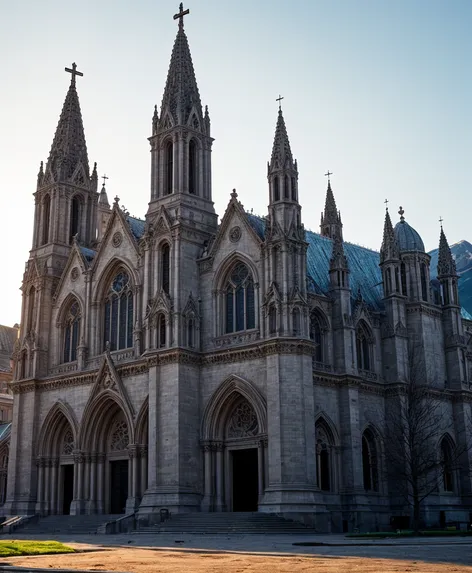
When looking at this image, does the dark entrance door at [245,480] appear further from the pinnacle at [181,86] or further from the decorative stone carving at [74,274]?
the pinnacle at [181,86]

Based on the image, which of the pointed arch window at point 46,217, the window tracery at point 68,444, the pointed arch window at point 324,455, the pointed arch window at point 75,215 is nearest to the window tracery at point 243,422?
the pointed arch window at point 324,455

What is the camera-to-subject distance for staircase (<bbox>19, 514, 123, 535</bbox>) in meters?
50.7

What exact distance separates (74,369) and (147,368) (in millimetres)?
8818

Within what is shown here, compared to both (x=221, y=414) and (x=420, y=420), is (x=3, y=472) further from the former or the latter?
(x=420, y=420)

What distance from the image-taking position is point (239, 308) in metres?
52.3

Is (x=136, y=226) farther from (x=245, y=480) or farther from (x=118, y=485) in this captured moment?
(x=245, y=480)

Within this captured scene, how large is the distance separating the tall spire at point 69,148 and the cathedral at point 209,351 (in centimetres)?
20

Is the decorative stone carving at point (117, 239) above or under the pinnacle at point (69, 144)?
under

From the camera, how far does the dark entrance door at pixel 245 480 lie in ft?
165

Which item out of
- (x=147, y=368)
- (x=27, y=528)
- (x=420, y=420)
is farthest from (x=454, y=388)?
(x=27, y=528)

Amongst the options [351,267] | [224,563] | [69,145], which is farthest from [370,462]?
[69,145]

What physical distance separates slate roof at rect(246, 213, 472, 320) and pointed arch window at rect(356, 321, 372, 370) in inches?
127

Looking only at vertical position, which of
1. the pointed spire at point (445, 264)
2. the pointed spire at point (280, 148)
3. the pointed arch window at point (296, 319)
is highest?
the pointed spire at point (280, 148)

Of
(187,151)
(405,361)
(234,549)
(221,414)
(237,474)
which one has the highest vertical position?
(187,151)
